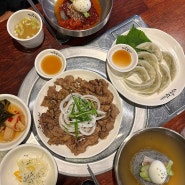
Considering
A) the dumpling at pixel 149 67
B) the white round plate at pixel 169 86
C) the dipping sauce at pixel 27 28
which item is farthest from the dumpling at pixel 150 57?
the dipping sauce at pixel 27 28

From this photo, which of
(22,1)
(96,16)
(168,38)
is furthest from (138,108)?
(22,1)

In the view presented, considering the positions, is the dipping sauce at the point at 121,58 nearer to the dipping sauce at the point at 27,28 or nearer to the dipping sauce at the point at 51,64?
the dipping sauce at the point at 51,64

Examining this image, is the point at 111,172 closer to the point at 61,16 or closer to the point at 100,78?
the point at 100,78

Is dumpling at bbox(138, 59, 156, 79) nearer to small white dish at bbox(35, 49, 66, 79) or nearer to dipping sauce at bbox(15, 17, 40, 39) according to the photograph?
small white dish at bbox(35, 49, 66, 79)

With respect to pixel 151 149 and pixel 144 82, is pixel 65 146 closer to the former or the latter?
pixel 151 149

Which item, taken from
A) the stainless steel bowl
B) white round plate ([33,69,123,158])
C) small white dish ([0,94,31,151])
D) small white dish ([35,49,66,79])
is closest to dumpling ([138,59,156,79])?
white round plate ([33,69,123,158])

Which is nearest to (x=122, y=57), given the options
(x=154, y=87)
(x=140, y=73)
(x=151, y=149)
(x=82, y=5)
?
(x=140, y=73)
